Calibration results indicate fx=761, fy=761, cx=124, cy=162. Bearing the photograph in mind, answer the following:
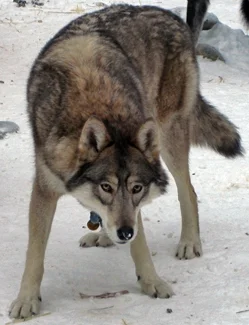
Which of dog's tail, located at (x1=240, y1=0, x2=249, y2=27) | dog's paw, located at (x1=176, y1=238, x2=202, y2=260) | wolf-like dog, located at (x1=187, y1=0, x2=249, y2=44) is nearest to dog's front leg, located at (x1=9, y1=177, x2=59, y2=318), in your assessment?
dog's paw, located at (x1=176, y1=238, x2=202, y2=260)

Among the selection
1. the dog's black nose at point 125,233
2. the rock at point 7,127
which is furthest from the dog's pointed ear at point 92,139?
the rock at point 7,127

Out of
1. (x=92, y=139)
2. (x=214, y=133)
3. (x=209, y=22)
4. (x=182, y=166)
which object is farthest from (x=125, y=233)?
(x=209, y=22)

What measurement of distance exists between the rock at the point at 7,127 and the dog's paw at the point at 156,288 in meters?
3.10

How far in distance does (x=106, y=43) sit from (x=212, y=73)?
189 inches

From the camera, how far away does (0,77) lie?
347 inches

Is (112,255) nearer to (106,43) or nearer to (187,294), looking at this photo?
(187,294)

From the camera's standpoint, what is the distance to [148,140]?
157 inches

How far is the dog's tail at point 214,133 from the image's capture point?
5.67 metres

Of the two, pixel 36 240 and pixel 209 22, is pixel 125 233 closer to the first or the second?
pixel 36 240

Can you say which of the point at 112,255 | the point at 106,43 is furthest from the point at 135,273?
the point at 106,43

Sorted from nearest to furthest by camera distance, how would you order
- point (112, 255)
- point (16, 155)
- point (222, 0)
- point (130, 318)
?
point (130, 318)
point (112, 255)
point (16, 155)
point (222, 0)

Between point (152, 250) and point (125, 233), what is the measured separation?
155 centimetres

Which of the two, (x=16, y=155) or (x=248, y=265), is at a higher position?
(x=248, y=265)

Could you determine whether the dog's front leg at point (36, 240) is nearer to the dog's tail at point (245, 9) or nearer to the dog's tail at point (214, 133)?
the dog's tail at point (214, 133)
